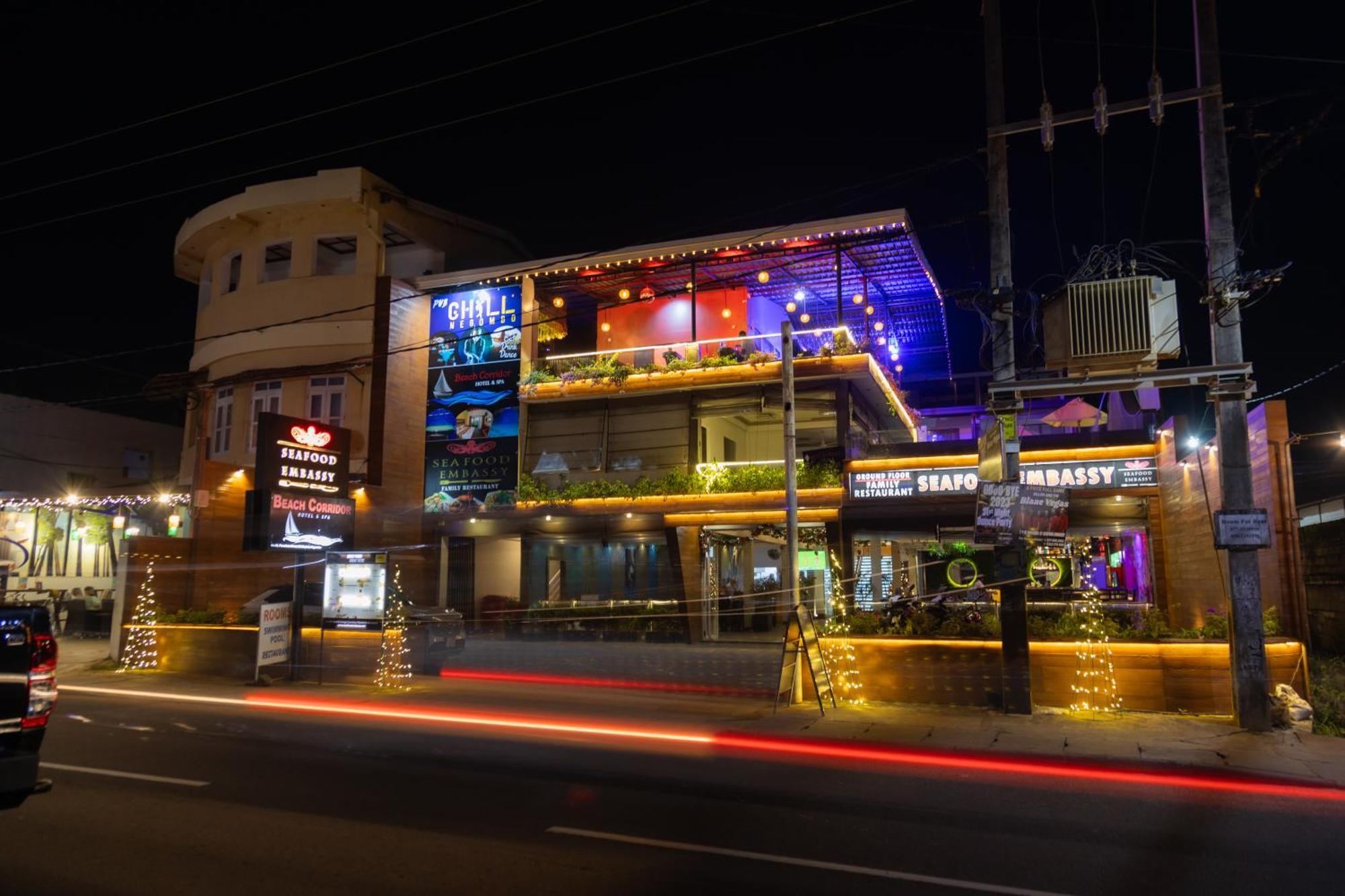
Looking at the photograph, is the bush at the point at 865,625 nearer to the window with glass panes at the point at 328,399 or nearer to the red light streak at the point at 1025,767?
the red light streak at the point at 1025,767

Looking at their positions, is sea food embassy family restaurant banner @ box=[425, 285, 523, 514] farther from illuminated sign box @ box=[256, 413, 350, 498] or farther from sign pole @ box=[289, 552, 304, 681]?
sign pole @ box=[289, 552, 304, 681]

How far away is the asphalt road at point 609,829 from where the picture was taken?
5422mm

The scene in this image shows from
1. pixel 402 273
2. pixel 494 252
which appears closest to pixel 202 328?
pixel 402 273

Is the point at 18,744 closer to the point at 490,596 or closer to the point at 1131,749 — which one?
the point at 1131,749

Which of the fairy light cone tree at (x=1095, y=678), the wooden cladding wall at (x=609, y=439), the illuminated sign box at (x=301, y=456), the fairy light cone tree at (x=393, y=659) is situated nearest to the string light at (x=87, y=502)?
the illuminated sign box at (x=301, y=456)

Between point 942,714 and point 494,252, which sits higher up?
point 494,252

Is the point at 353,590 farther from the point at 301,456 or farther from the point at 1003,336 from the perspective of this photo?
the point at 1003,336

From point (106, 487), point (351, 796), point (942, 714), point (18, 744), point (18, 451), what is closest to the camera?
point (18, 744)

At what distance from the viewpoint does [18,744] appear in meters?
5.26

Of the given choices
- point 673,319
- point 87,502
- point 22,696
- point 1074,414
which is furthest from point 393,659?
point 1074,414

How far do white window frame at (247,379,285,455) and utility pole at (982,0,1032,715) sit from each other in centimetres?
2219

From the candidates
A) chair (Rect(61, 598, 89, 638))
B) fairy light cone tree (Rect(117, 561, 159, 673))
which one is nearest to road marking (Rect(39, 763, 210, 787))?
fairy light cone tree (Rect(117, 561, 159, 673))

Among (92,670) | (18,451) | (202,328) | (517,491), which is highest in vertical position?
(202,328)

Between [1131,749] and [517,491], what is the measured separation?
1705cm
